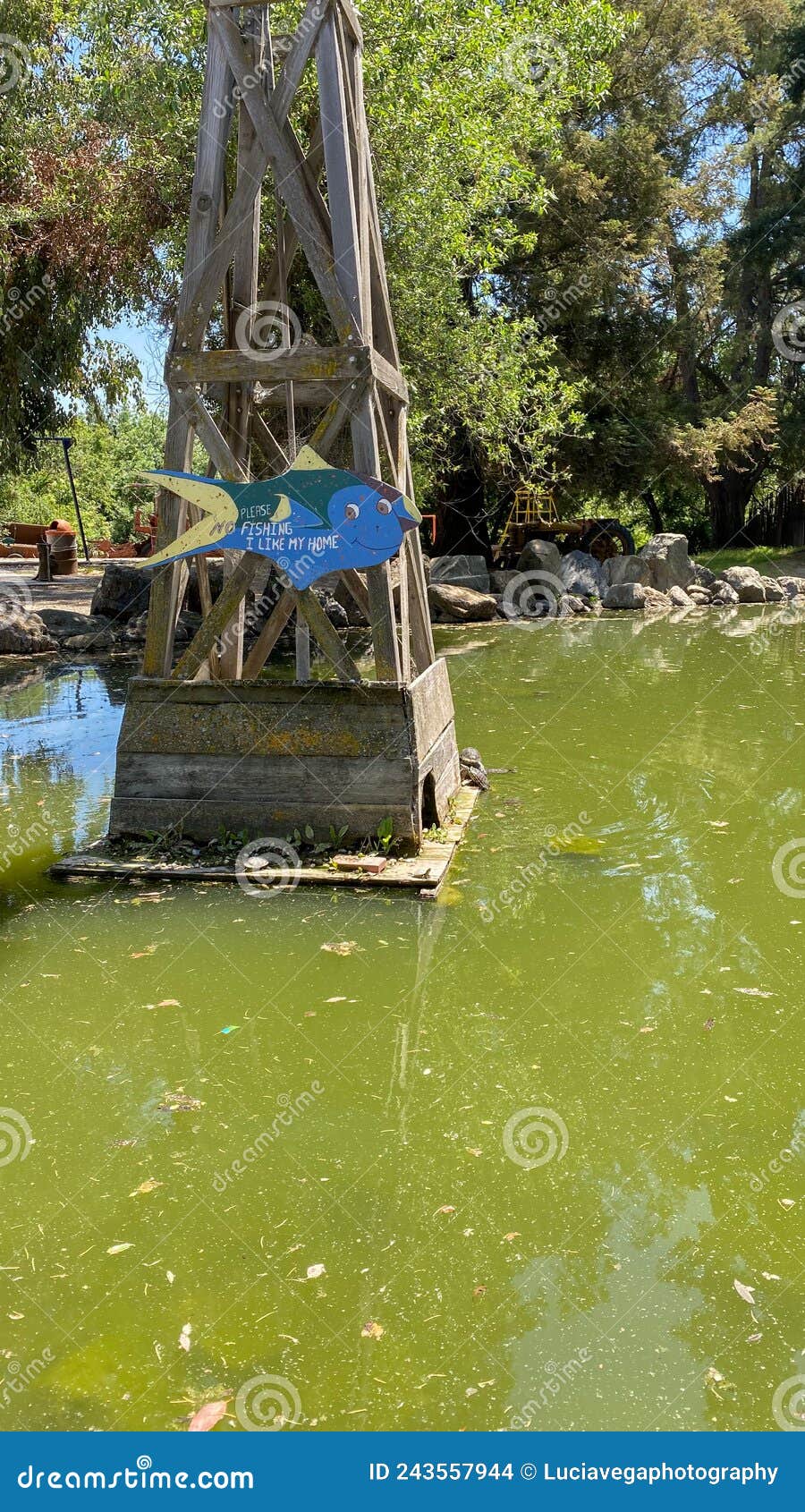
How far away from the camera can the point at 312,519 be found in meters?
6.66

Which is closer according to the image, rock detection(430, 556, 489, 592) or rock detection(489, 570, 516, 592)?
rock detection(430, 556, 489, 592)

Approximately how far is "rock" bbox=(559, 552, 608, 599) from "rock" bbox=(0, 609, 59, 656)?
37.0 ft

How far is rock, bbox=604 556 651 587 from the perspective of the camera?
25.2 meters

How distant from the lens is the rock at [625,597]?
2391 centimetres

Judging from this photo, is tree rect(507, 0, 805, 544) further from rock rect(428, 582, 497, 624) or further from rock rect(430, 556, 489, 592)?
rock rect(428, 582, 497, 624)

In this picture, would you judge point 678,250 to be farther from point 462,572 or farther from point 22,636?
point 22,636

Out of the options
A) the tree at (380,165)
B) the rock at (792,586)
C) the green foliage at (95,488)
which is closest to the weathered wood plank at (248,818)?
the tree at (380,165)

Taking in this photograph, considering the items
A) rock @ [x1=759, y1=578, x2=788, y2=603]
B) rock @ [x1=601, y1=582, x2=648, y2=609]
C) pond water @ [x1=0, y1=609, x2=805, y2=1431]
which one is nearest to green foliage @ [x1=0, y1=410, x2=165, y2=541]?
rock @ [x1=601, y1=582, x2=648, y2=609]

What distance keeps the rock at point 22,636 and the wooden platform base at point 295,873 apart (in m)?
10.2

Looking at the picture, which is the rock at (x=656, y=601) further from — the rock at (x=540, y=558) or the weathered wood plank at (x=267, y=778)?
the weathered wood plank at (x=267, y=778)

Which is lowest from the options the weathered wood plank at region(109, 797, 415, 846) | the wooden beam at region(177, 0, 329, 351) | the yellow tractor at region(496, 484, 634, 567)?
the weathered wood plank at region(109, 797, 415, 846)

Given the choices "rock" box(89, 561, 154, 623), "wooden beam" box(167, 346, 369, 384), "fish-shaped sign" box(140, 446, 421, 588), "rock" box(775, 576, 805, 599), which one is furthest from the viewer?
"rock" box(775, 576, 805, 599)

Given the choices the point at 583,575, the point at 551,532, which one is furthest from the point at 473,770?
the point at 551,532

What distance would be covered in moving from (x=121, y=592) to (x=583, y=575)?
10.2m
